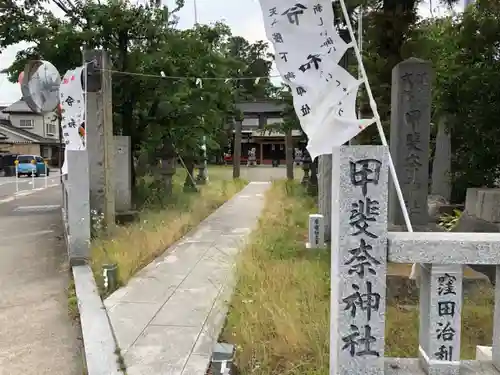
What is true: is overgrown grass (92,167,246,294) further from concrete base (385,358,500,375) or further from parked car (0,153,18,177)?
parked car (0,153,18,177)

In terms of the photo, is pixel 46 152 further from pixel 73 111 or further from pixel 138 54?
pixel 73 111

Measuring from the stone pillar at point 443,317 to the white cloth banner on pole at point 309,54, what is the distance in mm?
2064

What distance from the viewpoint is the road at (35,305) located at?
4.46 metres

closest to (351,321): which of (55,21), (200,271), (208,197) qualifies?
(200,271)

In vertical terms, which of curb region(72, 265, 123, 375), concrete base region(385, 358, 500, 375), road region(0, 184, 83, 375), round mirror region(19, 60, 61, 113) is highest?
round mirror region(19, 60, 61, 113)

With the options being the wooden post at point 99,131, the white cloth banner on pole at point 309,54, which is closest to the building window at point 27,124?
the wooden post at point 99,131

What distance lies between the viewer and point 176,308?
5434 millimetres

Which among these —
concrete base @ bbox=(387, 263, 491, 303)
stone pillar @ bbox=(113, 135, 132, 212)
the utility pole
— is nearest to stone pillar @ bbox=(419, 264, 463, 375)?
→ concrete base @ bbox=(387, 263, 491, 303)

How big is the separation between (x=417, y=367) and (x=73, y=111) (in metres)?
8.13

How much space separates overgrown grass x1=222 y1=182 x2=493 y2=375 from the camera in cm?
389

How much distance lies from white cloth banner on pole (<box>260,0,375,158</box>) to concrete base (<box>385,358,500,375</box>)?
2.24m

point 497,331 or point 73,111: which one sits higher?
point 73,111

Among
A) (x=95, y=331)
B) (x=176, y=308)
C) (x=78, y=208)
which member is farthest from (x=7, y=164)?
(x=95, y=331)

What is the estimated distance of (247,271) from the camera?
6172 millimetres
